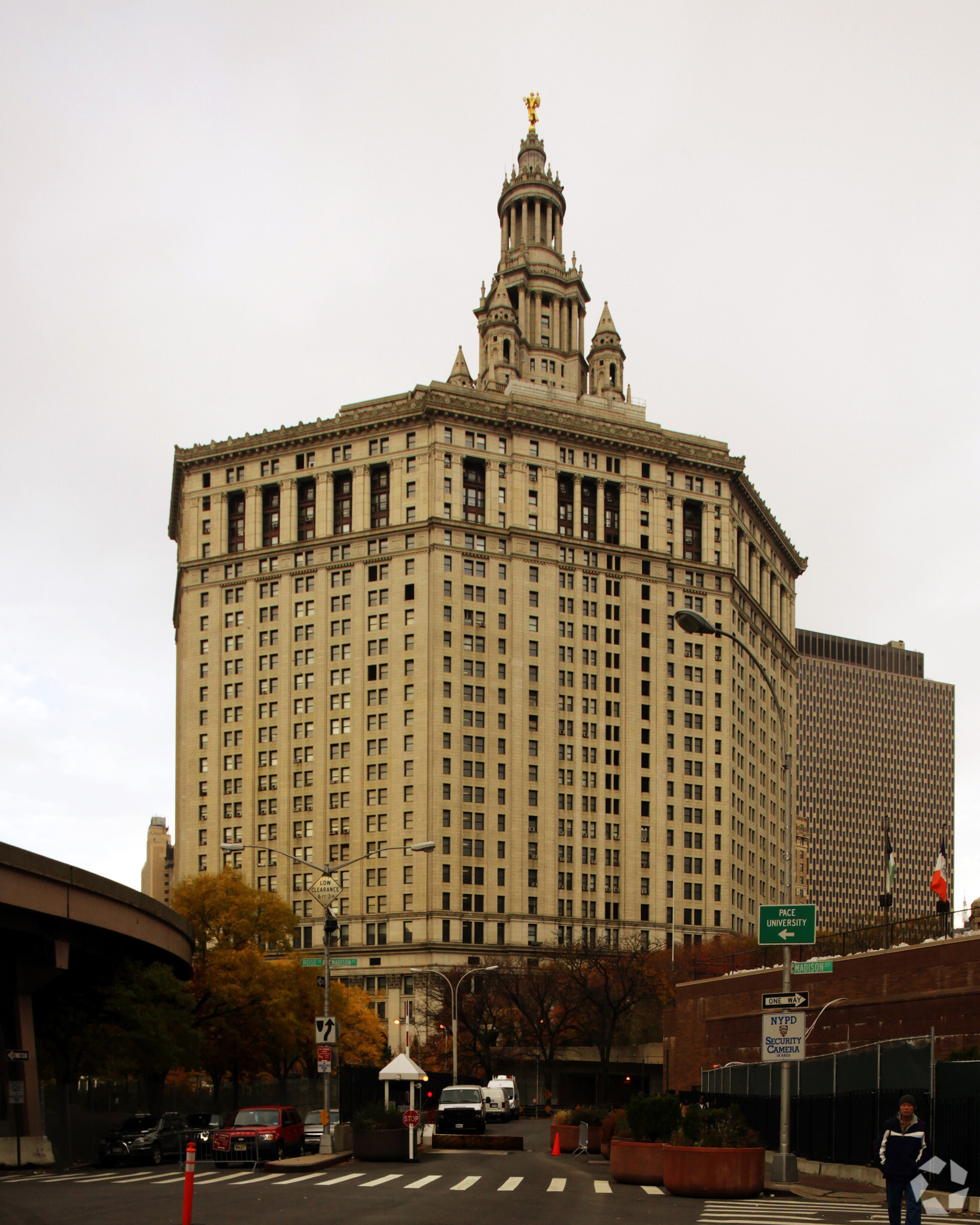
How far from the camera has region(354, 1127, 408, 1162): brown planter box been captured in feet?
130

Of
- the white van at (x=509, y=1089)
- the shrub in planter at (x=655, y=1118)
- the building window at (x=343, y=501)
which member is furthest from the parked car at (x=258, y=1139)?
the building window at (x=343, y=501)

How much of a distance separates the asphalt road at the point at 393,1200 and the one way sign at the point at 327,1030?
3.42 m

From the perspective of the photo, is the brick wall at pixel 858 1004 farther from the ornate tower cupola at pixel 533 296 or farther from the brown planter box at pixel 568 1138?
the ornate tower cupola at pixel 533 296

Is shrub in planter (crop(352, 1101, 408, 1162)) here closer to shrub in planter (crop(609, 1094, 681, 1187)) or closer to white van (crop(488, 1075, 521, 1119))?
shrub in planter (crop(609, 1094, 681, 1187))

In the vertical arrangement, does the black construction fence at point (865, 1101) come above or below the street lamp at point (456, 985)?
above

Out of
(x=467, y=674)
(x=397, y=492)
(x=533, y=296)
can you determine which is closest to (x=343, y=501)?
(x=397, y=492)

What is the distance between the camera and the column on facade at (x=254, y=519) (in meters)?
140

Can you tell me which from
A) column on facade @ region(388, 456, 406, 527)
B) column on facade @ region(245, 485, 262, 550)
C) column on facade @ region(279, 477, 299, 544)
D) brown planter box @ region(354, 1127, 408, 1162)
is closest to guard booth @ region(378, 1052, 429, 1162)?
brown planter box @ region(354, 1127, 408, 1162)

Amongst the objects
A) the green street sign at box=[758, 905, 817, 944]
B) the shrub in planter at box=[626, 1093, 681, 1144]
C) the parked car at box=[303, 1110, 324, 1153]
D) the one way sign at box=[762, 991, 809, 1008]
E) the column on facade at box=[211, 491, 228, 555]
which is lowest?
the parked car at box=[303, 1110, 324, 1153]

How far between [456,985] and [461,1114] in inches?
1973

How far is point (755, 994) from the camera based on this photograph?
2192 inches

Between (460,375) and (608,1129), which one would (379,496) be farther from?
(608,1129)

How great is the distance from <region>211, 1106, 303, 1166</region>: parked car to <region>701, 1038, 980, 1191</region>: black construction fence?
12.3 metres

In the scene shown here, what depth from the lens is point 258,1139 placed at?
39188mm
